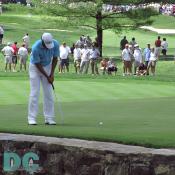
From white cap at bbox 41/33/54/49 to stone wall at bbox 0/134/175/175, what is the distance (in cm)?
303

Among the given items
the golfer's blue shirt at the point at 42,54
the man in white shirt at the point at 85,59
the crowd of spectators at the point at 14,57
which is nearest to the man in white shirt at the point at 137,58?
the man in white shirt at the point at 85,59

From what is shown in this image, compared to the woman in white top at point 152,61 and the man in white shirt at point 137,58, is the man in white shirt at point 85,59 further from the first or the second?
the woman in white top at point 152,61

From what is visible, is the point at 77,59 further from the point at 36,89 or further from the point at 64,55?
the point at 36,89

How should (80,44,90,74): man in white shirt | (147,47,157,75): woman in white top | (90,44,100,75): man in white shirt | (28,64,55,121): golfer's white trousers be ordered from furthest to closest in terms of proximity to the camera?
(80,44,90,74): man in white shirt, (90,44,100,75): man in white shirt, (147,47,157,75): woman in white top, (28,64,55,121): golfer's white trousers

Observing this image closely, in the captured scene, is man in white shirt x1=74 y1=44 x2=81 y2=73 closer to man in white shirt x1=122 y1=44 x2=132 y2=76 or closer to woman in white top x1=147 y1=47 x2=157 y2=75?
man in white shirt x1=122 y1=44 x2=132 y2=76

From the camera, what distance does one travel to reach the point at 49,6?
51062mm

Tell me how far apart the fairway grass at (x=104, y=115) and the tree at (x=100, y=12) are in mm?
Answer: 20281

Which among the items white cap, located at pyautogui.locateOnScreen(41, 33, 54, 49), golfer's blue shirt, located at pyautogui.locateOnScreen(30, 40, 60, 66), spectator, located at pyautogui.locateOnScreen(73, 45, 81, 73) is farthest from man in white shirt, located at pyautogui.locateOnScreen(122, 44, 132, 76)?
white cap, located at pyautogui.locateOnScreen(41, 33, 54, 49)

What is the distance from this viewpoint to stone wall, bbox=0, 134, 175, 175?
26.1 feet

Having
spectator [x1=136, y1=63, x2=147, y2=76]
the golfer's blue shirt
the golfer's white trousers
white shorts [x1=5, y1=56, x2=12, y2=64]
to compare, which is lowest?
spectator [x1=136, y1=63, x2=147, y2=76]

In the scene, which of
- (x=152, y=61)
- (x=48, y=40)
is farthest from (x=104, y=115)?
(x=152, y=61)

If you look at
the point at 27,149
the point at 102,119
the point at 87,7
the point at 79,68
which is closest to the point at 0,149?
the point at 27,149

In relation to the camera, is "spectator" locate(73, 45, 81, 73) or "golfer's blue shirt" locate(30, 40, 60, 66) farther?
"spectator" locate(73, 45, 81, 73)

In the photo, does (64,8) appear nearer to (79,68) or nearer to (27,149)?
(79,68)
